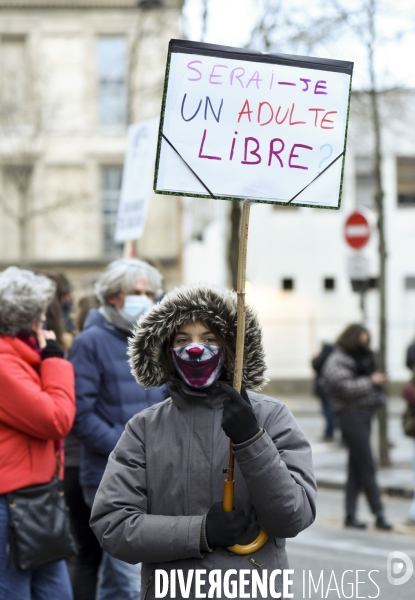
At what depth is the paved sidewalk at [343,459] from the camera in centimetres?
1199

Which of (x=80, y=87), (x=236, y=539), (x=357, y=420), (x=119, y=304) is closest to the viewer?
(x=236, y=539)

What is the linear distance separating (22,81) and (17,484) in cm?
2204

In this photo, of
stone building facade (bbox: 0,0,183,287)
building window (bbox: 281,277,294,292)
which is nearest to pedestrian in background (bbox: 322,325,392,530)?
stone building facade (bbox: 0,0,183,287)

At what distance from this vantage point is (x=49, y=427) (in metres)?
4.34

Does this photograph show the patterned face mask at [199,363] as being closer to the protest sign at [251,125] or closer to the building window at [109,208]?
the protest sign at [251,125]

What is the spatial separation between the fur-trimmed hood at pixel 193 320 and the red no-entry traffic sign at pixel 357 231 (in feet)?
33.0

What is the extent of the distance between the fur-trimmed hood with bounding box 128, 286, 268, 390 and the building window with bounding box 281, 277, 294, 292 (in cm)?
2557

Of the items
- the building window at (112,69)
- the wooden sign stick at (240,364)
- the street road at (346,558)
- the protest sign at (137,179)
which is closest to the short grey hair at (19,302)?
the wooden sign stick at (240,364)

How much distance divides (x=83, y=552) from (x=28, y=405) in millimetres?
1547

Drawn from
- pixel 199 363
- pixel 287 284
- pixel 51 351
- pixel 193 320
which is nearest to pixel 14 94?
pixel 287 284

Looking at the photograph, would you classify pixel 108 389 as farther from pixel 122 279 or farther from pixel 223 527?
pixel 223 527

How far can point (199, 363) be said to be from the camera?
3.19 meters

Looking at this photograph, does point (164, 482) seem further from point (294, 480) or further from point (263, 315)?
point (263, 315)

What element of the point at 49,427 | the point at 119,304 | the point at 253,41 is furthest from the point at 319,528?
the point at 253,41
